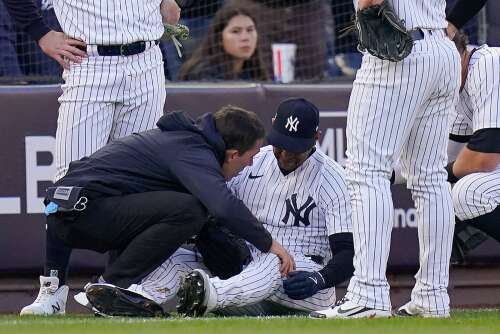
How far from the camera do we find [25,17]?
21.3 feet

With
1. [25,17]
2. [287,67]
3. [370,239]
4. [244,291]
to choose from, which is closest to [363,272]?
[370,239]

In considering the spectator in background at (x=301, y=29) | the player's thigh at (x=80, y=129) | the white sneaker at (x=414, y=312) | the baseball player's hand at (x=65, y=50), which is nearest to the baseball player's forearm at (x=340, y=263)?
the white sneaker at (x=414, y=312)

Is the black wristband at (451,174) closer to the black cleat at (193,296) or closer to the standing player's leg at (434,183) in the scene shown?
the standing player's leg at (434,183)

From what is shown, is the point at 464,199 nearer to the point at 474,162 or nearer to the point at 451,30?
the point at 474,162

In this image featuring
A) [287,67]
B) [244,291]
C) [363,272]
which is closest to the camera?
[363,272]

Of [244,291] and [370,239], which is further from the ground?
[370,239]

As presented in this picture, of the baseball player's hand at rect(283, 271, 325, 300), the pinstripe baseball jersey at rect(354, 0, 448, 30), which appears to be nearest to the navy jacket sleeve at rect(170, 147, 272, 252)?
the baseball player's hand at rect(283, 271, 325, 300)

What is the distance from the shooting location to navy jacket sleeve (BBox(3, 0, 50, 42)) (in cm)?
647

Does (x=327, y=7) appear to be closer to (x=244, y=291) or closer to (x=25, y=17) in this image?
(x=25, y=17)

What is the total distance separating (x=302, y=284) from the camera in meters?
5.86

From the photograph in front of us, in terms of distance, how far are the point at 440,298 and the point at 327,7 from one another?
4636 millimetres

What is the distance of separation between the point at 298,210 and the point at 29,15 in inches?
65.9

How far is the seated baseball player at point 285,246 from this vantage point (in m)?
5.65

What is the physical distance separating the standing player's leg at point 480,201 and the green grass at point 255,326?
3.32 ft
